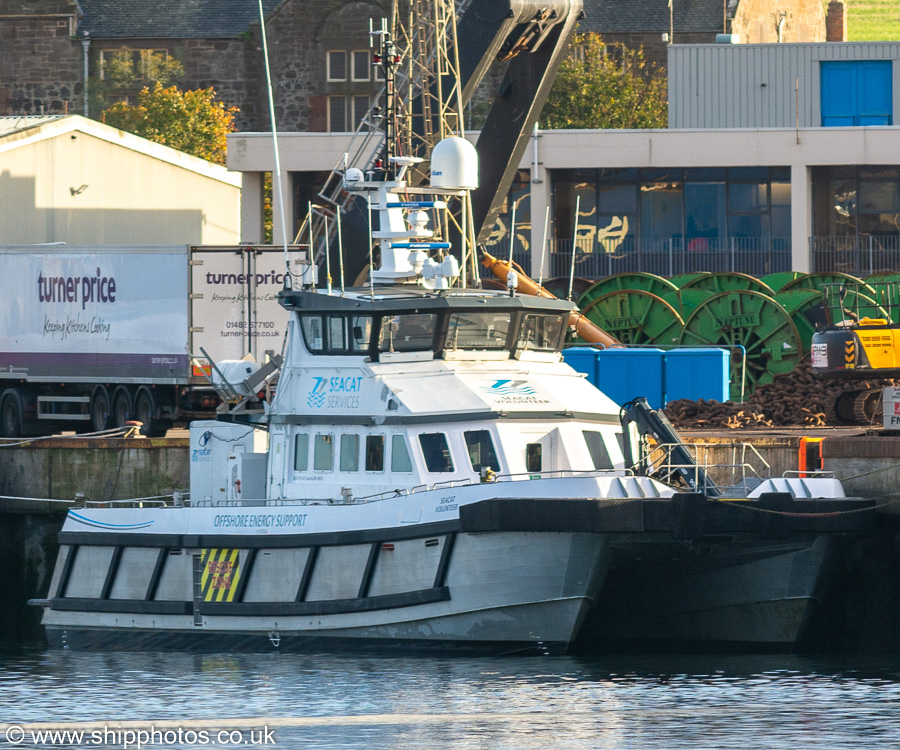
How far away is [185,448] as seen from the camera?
25562 mm

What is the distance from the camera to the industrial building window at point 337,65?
6141 centimetres

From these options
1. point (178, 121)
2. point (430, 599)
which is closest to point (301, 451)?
point (430, 599)

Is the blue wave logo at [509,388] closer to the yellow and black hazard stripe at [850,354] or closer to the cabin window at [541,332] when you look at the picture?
the cabin window at [541,332]

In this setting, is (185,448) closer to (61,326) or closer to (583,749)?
(61,326)

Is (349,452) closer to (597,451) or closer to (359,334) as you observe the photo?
(359,334)

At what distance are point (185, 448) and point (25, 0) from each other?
41.6 meters

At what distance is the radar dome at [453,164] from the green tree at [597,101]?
109 ft

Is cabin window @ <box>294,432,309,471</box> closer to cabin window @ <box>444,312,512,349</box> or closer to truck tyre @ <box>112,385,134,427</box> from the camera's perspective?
cabin window @ <box>444,312,512,349</box>

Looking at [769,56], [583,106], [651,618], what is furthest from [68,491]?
[583,106]

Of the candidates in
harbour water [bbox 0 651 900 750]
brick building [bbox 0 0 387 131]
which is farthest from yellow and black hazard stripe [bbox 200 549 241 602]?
brick building [bbox 0 0 387 131]

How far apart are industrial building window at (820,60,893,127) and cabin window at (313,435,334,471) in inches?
1161

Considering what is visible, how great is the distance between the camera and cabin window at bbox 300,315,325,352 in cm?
2122

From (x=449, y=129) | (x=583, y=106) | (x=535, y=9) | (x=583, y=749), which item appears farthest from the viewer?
(x=583, y=106)

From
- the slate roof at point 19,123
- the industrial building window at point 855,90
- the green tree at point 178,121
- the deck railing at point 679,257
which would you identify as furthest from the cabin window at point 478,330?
the green tree at point 178,121
